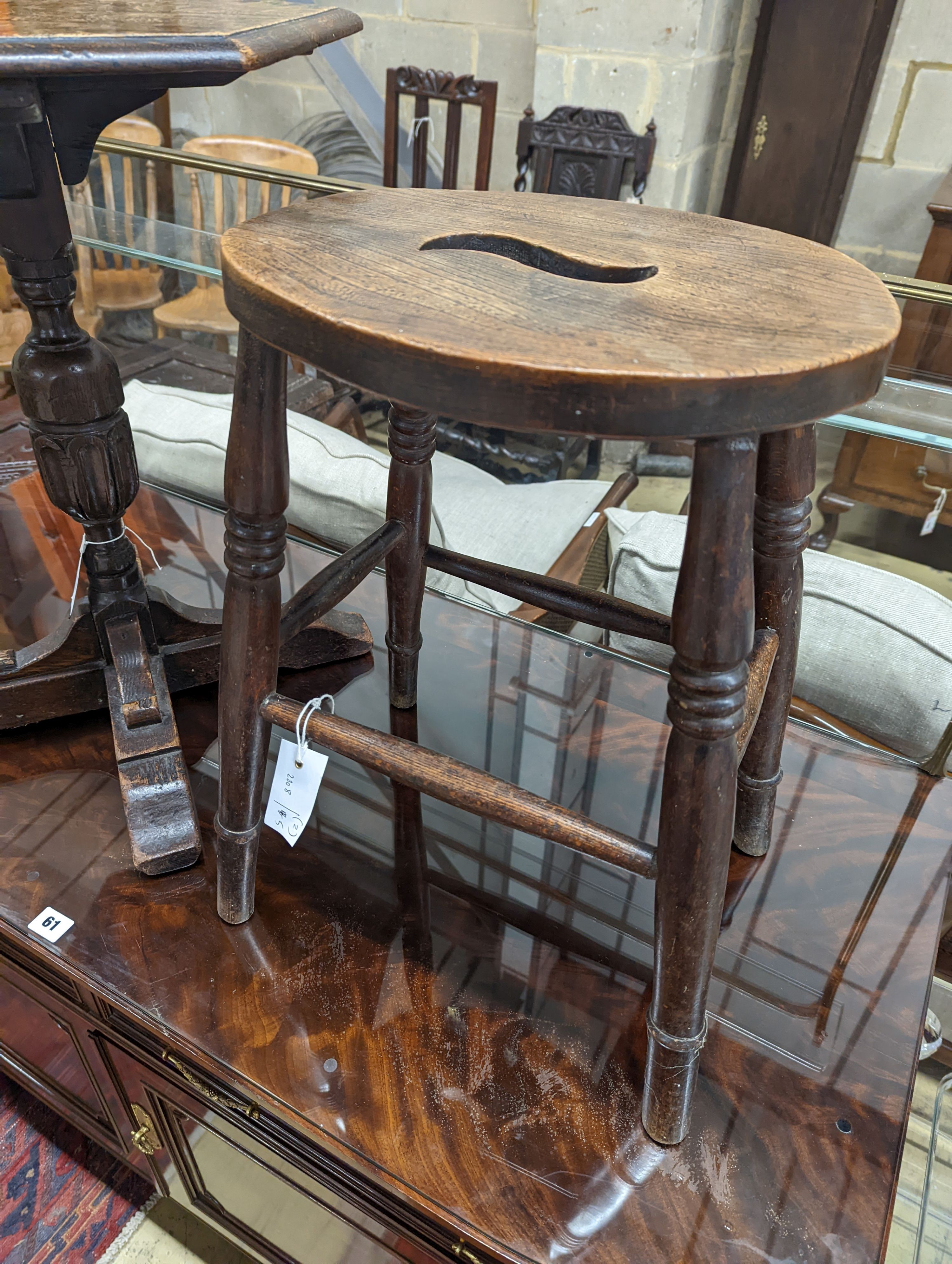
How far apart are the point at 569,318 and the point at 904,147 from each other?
9.50 feet

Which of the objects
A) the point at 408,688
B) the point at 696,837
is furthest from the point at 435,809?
the point at 696,837

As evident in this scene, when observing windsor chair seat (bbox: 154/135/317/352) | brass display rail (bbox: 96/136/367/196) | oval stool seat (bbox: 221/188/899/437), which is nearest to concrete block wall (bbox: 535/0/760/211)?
windsor chair seat (bbox: 154/135/317/352)

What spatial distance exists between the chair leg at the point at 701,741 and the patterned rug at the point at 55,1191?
71 centimetres

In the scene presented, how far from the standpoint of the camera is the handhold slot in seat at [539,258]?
1.84 ft

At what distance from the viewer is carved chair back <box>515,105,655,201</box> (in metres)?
2.51

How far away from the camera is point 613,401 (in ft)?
1.33

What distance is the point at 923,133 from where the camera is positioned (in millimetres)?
2672

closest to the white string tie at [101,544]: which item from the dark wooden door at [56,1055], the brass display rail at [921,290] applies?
the dark wooden door at [56,1055]

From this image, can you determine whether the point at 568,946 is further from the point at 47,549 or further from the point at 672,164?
the point at 672,164

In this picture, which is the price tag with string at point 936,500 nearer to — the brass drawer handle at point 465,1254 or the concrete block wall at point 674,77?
the brass drawer handle at point 465,1254

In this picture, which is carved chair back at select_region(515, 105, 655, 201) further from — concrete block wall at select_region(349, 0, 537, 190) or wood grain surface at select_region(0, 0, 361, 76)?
wood grain surface at select_region(0, 0, 361, 76)

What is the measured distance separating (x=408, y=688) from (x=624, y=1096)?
45 cm

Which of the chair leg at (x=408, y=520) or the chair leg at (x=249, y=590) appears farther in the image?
the chair leg at (x=408, y=520)

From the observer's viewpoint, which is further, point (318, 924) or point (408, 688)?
point (408, 688)
